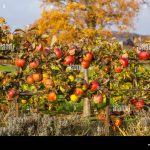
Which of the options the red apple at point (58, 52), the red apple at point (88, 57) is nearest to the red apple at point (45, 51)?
the red apple at point (58, 52)

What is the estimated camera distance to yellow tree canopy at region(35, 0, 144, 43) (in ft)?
121

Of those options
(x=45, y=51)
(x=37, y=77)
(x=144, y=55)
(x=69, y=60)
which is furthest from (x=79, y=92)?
(x=144, y=55)

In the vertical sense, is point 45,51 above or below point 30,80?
above

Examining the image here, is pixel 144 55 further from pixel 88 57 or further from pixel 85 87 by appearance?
pixel 85 87

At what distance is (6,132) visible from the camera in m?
6.42

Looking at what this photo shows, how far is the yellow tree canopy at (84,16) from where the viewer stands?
37.0m

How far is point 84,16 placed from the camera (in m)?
38.8

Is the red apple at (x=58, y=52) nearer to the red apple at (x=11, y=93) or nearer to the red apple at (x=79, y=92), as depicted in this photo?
the red apple at (x=79, y=92)

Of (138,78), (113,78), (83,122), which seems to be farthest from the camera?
(138,78)

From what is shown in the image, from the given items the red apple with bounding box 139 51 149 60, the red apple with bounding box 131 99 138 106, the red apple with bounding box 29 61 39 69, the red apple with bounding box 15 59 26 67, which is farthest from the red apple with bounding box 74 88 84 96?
the red apple with bounding box 131 99 138 106
